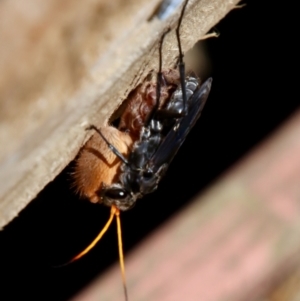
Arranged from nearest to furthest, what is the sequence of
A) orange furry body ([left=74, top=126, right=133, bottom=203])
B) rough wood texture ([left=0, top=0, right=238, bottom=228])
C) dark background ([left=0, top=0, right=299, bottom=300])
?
rough wood texture ([left=0, top=0, right=238, bottom=228])
orange furry body ([left=74, top=126, right=133, bottom=203])
dark background ([left=0, top=0, right=299, bottom=300])

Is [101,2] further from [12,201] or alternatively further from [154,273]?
[154,273]

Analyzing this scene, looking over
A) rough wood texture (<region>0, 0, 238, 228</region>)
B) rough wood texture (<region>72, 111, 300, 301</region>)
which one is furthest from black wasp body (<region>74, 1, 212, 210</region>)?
rough wood texture (<region>0, 0, 238, 228</region>)

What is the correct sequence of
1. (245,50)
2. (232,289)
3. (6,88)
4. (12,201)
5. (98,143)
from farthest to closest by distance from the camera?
(245,50) < (98,143) < (232,289) < (12,201) < (6,88)

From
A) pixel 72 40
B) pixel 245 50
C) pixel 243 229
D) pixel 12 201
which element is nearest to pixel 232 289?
pixel 243 229

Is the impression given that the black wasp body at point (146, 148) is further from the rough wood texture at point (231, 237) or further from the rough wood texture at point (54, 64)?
the rough wood texture at point (54, 64)

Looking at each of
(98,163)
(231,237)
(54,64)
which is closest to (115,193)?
(98,163)

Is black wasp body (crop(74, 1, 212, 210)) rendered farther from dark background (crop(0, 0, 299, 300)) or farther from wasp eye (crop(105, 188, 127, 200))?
dark background (crop(0, 0, 299, 300))
